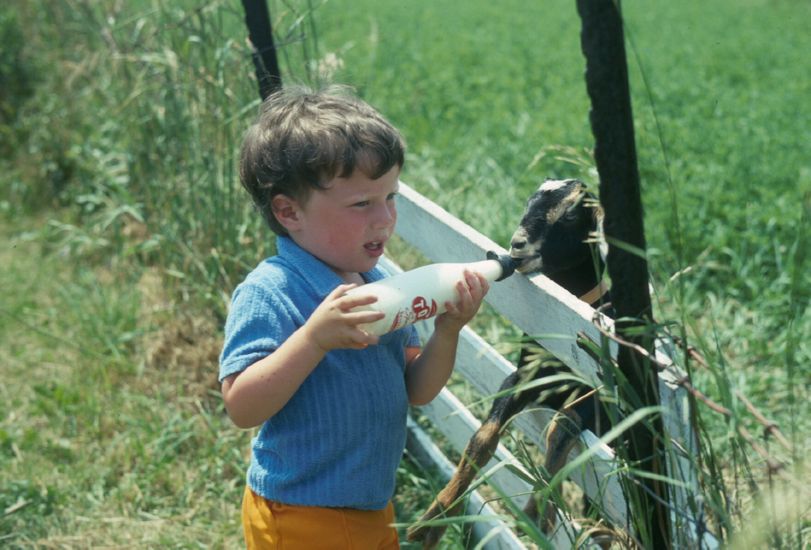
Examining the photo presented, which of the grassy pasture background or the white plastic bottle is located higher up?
the white plastic bottle

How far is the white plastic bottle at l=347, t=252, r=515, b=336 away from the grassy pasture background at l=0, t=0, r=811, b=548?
450 mm

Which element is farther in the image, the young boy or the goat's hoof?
the goat's hoof

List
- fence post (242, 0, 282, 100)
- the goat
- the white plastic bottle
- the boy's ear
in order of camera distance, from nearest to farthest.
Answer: the white plastic bottle
the boy's ear
the goat
fence post (242, 0, 282, 100)

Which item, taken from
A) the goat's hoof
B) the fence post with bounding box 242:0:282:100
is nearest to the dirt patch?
the fence post with bounding box 242:0:282:100

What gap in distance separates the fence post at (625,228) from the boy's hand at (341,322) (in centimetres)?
49

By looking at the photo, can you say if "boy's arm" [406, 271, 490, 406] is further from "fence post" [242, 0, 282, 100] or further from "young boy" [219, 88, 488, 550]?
"fence post" [242, 0, 282, 100]

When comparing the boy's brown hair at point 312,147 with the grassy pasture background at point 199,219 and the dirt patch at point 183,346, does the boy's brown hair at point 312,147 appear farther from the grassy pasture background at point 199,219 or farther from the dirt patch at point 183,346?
the dirt patch at point 183,346

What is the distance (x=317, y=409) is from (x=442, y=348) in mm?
330

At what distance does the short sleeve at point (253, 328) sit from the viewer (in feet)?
7.27

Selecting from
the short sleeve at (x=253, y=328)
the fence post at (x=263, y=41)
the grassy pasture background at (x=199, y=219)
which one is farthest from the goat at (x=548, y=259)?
the fence post at (x=263, y=41)

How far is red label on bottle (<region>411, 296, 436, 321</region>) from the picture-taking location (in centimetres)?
214

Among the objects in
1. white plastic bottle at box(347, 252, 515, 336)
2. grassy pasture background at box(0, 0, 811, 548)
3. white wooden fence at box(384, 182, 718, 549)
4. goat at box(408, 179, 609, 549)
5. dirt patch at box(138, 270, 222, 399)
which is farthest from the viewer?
dirt patch at box(138, 270, 222, 399)

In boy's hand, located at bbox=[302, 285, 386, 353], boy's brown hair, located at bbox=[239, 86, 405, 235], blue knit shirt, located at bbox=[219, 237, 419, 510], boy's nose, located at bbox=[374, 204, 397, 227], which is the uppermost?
boy's brown hair, located at bbox=[239, 86, 405, 235]

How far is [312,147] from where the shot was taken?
2.23 m
